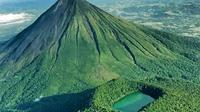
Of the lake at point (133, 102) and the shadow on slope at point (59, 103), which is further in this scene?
the shadow on slope at point (59, 103)

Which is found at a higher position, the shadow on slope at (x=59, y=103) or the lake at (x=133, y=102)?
the lake at (x=133, y=102)

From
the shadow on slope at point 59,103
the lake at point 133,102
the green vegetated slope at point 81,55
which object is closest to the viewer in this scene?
the lake at point 133,102

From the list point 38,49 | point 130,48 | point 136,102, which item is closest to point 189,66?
point 130,48

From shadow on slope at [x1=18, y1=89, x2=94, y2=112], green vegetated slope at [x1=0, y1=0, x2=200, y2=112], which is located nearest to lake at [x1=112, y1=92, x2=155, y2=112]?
shadow on slope at [x1=18, y1=89, x2=94, y2=112]

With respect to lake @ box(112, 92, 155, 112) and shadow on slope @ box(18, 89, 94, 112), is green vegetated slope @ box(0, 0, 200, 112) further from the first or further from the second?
lake @ box(112, 92, 155, 112)

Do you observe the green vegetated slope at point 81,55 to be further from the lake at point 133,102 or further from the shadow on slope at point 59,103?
the lake at point 133,102

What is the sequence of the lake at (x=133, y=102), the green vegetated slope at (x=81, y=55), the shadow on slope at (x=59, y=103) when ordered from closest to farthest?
the lake at (x=133, y=102)
the shadow on slope at (x=59, y=103)
the green vegetated slope at (x=81, y=55)

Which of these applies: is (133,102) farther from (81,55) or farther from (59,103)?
(81,55)

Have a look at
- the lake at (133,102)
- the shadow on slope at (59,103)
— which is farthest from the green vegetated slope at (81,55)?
the lake at (133,102)

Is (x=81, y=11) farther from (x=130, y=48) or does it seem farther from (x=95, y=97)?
(x=95, y=97)
